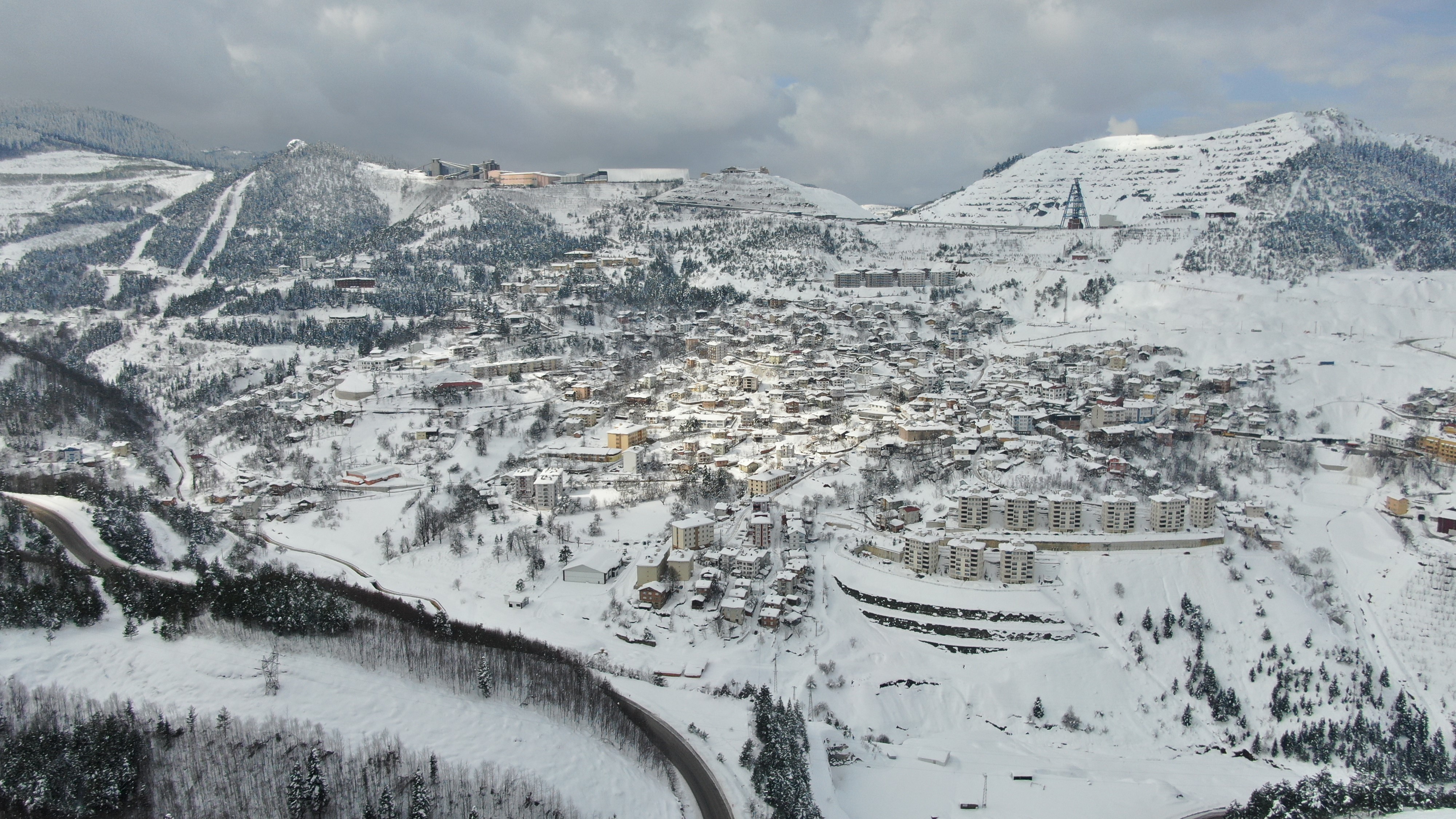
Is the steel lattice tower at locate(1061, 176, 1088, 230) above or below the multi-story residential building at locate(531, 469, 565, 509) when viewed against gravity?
above

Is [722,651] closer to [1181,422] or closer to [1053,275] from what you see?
[1181,422]

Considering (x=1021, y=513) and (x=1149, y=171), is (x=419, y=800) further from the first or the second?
(x=1149, y=171)

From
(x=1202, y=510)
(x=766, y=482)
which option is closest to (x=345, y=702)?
(x=766, y=482)

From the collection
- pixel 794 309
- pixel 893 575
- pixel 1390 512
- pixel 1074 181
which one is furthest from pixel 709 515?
pixel 1074 181

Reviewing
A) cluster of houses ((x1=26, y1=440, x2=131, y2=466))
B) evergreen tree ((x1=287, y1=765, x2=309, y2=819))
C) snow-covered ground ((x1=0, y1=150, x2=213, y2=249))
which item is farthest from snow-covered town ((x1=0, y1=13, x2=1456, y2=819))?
snow-covered ground ((x1=0, y1=150, x2=213, y2=249))

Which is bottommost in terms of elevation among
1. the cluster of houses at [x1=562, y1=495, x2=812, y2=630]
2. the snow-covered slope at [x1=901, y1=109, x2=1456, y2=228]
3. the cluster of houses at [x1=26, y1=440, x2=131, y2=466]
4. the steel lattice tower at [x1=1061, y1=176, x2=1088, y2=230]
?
the cluster of houses at [x1=562, y1=495, x2=812, y2=630]

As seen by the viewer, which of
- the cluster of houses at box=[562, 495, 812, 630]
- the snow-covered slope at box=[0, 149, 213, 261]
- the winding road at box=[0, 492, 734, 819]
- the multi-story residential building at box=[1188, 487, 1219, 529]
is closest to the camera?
the winding road at box=[0, 492, 734, 819]

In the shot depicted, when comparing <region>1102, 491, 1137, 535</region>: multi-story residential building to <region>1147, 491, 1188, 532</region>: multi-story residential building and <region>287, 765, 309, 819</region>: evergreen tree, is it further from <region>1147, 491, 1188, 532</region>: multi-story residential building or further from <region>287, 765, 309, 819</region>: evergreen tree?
<region>287, 765, 309, 819</region>: evergreen tree
